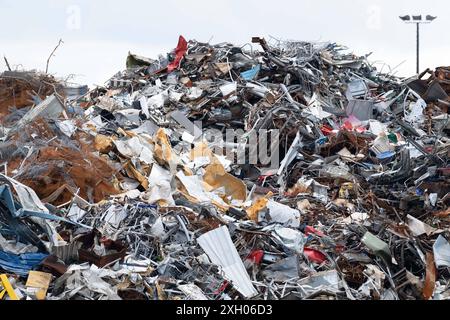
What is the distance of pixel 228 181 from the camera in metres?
10.5

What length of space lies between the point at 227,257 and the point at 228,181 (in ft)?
10.8

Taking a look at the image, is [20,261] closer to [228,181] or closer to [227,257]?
[227,257]

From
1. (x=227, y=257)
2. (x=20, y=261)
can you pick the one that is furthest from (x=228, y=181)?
(x=20, y=261)

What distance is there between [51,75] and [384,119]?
22.9ft

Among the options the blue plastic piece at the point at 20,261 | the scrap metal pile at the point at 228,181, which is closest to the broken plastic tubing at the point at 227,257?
the scrap metal pile at the point at 228,181

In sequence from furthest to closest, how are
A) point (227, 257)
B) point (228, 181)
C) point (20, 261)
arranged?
point (228, 181)
point (227, 257)
point (20, 261)

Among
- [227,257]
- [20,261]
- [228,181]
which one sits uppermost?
[20,261]

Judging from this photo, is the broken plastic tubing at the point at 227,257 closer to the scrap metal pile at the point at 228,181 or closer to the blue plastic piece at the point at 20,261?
the scrap metal pile at the point at 228,181

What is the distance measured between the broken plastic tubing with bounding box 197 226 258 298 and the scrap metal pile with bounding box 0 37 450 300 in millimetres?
15

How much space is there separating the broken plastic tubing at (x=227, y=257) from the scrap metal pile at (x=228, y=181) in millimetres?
15

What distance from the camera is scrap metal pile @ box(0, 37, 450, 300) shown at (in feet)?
23.1

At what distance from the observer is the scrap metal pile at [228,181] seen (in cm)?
705

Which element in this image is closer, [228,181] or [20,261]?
[20,261]

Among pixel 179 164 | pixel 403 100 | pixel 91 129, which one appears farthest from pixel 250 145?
pixel 403 100
